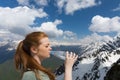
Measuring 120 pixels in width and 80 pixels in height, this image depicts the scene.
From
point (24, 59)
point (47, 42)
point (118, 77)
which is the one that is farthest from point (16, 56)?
point (118, 77)

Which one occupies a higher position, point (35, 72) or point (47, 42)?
point (47, 42)

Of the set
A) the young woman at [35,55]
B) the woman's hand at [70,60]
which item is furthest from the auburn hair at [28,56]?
the woman's hand at [70,60]

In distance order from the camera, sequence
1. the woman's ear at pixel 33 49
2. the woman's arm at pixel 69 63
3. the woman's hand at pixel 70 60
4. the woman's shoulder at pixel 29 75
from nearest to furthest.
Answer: the woman's shoulder at pixel 29 75 → the woman's arm at pixel 69 63 → the woman's hand at pixel 70 60 → the woman's ear at pixel 33 49

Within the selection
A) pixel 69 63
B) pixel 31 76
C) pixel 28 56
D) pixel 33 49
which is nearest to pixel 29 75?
pixel 31 76

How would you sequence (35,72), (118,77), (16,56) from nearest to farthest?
(35,72) < (16,56) < (118,77)

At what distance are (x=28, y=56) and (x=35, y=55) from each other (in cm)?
18

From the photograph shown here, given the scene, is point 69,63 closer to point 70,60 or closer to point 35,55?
point 70,60

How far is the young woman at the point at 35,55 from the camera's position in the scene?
7.51 meters

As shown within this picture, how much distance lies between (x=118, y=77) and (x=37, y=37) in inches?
5727

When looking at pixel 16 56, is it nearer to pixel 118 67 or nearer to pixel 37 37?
pixel 37 37

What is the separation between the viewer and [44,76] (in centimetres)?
739

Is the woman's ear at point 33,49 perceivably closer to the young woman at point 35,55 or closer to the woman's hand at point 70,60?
the young woman at point 35,55

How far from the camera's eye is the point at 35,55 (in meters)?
7.92

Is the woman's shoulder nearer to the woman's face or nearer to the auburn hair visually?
the auburn hair
